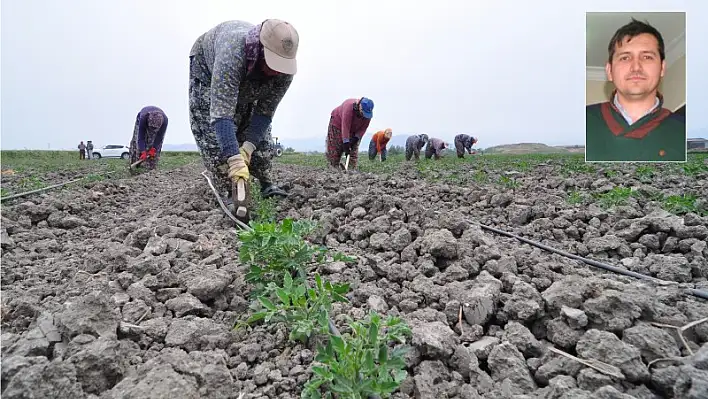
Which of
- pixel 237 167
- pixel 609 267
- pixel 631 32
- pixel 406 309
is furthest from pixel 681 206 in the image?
pixel 631 32

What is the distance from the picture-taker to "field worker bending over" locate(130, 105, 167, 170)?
27.2 feet

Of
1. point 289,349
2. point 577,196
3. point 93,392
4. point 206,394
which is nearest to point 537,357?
point 289,349

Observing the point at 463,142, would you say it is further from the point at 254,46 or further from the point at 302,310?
the point at 302,310

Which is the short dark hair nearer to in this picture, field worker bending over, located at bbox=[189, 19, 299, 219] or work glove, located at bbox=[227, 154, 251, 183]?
field worker bending over, located at bbox=[189, 19, 299, 219]

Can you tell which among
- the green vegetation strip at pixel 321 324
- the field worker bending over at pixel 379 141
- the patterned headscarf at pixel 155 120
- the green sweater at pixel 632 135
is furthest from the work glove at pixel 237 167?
the field worker bending over at pixel 379 141

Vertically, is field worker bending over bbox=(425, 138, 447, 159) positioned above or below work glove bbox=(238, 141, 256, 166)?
above

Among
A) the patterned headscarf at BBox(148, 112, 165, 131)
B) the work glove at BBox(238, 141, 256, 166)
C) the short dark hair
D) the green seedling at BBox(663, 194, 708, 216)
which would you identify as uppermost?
the short dark hair

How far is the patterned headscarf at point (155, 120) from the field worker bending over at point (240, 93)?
518 cm

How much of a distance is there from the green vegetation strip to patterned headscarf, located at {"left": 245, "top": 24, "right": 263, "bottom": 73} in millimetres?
1599

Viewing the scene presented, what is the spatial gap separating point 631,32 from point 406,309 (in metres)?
7.15

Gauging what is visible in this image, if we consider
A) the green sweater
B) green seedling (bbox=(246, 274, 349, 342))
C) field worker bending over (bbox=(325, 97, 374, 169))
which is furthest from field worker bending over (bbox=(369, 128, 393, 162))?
green seedling (bbox=(246, 274, 349, 342))

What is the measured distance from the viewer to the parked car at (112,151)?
26.3 metres

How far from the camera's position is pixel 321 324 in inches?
50.8

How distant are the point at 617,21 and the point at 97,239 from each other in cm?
772
